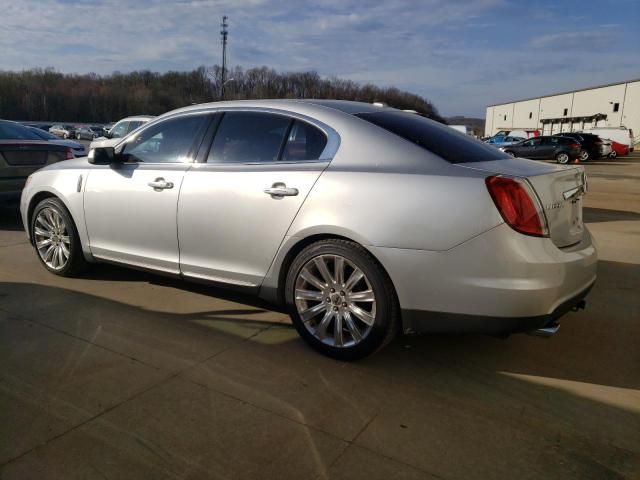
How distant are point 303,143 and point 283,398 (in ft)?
5.31

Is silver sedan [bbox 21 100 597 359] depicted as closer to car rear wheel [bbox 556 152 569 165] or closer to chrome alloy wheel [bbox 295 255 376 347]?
chrome alloy wheel [bbox 295 255 376 347]

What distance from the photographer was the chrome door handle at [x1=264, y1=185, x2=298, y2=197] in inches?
128

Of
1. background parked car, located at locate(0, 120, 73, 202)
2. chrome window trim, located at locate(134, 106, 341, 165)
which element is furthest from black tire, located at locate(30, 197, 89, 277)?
background parked car, located at locate(0, 120, 73, 202)

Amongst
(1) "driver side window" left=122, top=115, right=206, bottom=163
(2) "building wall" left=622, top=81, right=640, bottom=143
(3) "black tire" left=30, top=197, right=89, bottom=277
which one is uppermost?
(2) "building wall" left=622, top=81, right=640, bottom=143

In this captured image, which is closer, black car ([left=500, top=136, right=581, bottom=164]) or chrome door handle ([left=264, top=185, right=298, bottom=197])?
chrome door handle ([left=264, top=185, right=298, bottom=197])

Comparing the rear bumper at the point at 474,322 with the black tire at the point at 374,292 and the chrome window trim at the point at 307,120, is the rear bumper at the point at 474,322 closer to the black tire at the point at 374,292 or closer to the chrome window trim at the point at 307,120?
the black tire at the point at 374,292

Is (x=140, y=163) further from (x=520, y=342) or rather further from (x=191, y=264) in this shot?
(x=520, y=342)

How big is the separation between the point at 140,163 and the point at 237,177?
109 centimetres

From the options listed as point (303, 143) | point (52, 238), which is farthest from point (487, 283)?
point (52, 238)

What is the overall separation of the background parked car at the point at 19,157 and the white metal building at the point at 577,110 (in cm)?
5995

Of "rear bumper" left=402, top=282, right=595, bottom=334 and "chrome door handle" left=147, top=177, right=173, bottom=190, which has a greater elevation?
"chrome door handle" left=147, top=177, right=173, bottom=190

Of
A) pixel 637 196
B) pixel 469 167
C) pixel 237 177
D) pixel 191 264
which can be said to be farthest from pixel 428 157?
pixel 637 196

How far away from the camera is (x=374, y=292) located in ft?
9.84

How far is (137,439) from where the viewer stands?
2424 millimetres
